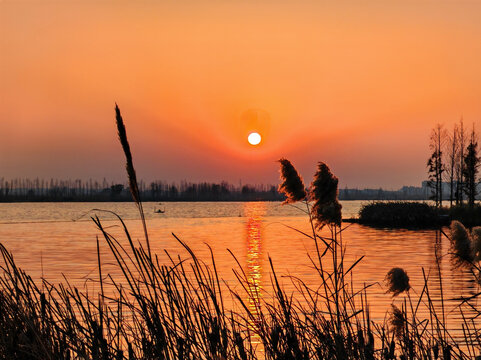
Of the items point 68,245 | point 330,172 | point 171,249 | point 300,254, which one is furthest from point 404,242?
point 330,172

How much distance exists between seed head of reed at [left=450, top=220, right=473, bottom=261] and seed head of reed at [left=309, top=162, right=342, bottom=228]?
1.08 m

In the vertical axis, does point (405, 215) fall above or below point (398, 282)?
below

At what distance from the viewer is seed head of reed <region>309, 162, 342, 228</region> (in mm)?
5520

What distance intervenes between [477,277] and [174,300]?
230cm

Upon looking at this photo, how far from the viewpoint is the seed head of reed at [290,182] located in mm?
5664

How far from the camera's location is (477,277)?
189 inches

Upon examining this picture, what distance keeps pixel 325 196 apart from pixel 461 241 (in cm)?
130

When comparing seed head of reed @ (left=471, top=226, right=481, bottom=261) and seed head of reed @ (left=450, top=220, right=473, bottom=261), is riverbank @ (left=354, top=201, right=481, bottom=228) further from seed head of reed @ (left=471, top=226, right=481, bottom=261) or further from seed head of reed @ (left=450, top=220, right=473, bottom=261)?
seed head of reed @ (left=471, top=226, right=481, bottom=261)

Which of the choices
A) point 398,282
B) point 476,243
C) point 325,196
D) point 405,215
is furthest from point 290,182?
point 405,215

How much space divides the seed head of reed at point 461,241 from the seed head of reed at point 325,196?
1076mm

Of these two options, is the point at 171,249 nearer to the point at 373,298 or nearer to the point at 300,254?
the point at 300,254

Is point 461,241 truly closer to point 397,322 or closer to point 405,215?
point 397,322

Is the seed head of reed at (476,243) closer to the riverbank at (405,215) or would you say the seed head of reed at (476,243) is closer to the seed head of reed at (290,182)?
the seed head of reed at (290,182)

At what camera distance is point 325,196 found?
559 centimetres
